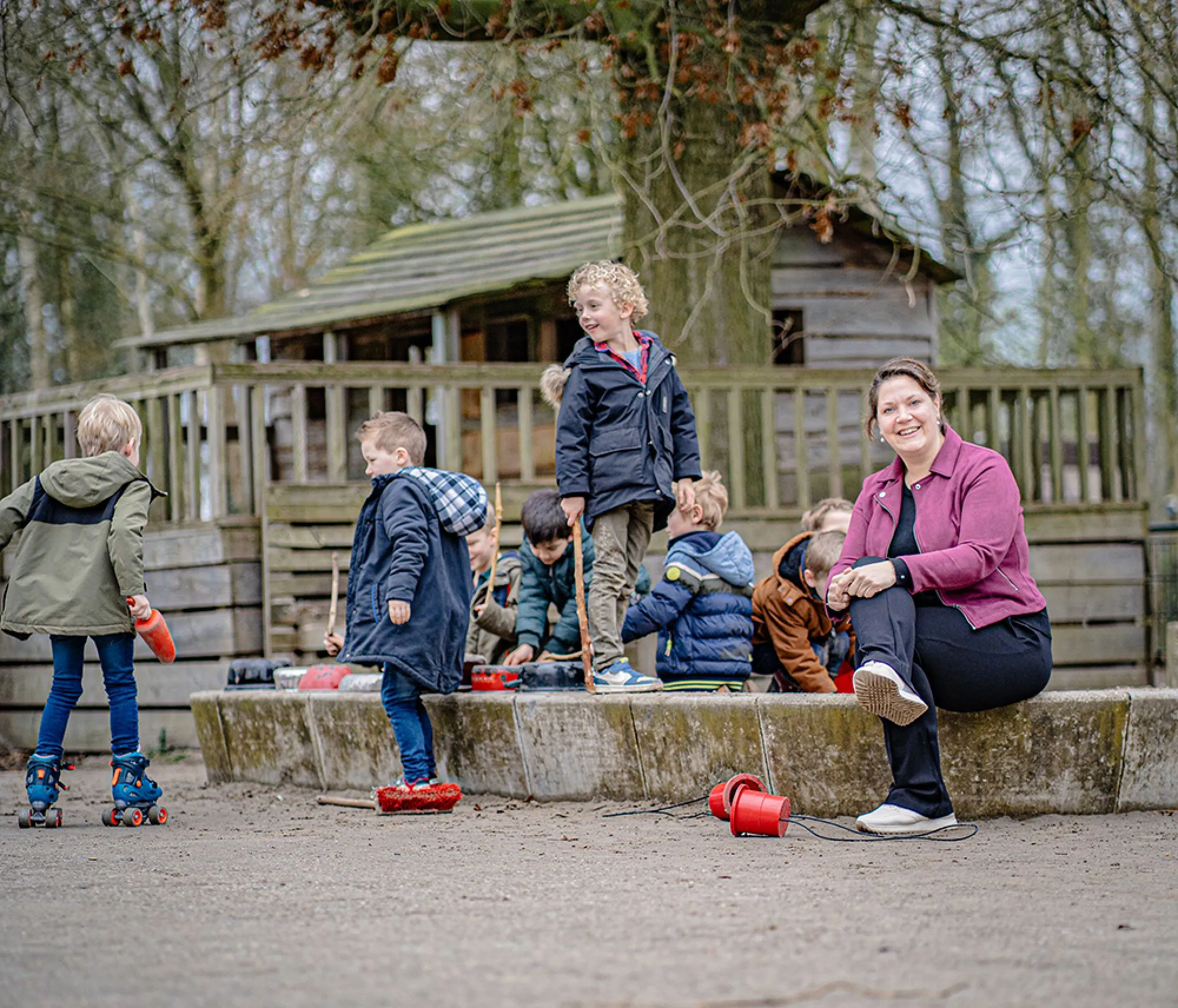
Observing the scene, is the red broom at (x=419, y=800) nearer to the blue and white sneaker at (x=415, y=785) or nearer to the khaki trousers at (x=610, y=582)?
the blue and white sneaker at (x=415, y=785)

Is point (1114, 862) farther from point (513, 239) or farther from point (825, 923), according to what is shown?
point (513, 239)

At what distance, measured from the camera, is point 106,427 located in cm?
602

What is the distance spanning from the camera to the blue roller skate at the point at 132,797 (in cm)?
574

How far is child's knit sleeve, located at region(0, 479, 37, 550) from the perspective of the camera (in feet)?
19.1

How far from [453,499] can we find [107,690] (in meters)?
1.54

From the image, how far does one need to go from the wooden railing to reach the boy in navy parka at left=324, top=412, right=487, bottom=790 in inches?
120

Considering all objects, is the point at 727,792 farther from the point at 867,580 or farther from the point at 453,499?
the point at 453,499

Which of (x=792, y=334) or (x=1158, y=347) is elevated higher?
(x=1158, y=347)

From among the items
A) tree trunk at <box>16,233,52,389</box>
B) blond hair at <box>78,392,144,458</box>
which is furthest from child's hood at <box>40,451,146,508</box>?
tree trunk at <box>16,233,52,389</box>

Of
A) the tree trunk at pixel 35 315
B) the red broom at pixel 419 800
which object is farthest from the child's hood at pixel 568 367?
the tree trunk at pixel 35 315

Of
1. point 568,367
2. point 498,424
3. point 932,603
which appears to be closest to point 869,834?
point 932,603

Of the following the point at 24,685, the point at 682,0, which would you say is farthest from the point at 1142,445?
the point at 24,685

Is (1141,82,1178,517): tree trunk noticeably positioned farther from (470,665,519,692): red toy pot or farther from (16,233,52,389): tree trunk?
(16,233,52,389): tree trunk

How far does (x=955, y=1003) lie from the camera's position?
2.52 metres
